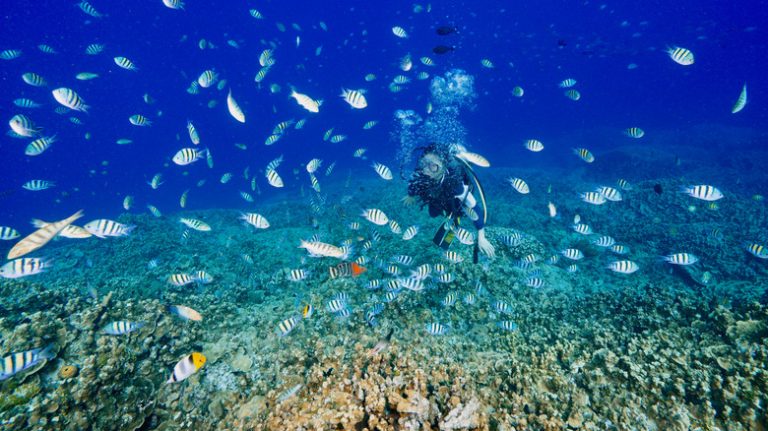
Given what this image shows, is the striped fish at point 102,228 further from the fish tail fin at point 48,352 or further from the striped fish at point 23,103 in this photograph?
the striped fish at point 23,103

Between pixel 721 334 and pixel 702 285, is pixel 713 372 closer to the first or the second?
pixel 721 334

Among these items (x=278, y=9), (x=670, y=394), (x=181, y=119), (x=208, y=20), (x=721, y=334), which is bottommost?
(x=670, y=394)

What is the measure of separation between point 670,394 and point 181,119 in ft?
450

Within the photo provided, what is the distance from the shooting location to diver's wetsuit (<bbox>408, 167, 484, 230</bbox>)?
6.81 m

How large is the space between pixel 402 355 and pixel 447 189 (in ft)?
12.4

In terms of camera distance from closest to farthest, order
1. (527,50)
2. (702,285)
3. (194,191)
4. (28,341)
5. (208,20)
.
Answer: (28,341)
(702,285)
(194,191)
(208,20)
(527,50)

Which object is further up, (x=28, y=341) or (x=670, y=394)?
(x=28, y=341)

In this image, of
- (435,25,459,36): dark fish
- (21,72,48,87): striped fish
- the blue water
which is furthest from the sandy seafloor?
the blue water

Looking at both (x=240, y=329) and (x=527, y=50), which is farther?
(x=527, y=50)

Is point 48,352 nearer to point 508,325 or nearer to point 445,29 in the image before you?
point 508,325

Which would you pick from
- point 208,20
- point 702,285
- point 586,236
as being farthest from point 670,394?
point 208,20

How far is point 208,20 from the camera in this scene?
85750 mm

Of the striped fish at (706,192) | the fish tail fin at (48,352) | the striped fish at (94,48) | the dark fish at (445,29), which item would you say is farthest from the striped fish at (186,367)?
the striped fish at (94,48)


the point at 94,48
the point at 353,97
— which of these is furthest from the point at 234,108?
the point at 94,48
